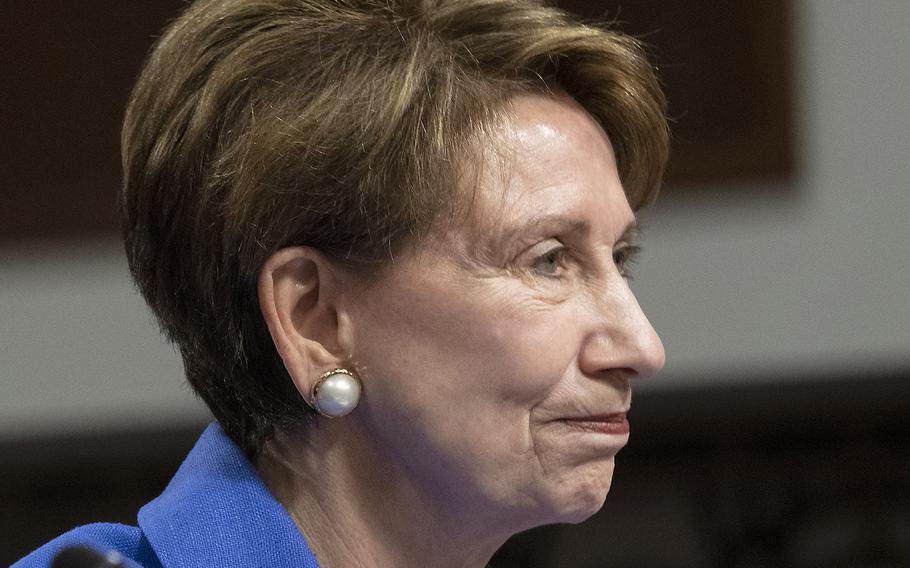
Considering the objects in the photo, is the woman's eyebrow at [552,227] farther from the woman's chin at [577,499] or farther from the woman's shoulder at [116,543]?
the woman's shoulder at [116,543]

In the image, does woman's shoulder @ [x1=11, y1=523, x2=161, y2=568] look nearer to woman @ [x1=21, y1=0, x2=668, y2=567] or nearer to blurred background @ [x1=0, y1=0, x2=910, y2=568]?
woman @ [x1=21, y1=0, x2=668, y2=567]

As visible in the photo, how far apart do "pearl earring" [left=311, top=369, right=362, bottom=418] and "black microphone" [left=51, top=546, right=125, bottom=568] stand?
0.50 meters

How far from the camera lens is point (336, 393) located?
1.63 m

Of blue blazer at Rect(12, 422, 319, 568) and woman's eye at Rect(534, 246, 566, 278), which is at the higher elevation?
woman's eye at Rect(534, 246, 566, 278)

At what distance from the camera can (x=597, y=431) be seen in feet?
5.44

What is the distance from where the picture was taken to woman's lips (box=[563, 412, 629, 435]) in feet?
5.41

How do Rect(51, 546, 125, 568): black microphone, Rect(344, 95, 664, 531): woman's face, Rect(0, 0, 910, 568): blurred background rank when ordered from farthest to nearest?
Rect(0, 0, 910, 568): blurred background, Rect(344, 95, 664, 531): woman's face, Rect(51, 546, 125, 568): black microphone

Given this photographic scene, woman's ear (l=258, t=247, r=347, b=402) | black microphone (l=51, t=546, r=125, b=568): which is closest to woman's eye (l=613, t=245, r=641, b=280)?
woman's ear (l=258, t=247, r=347, b=402)

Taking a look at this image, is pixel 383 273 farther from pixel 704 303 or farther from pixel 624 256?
pixel 704 303

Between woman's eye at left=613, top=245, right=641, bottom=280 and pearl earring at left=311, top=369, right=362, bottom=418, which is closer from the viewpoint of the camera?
pearl earring at left=311, top=369, right=362, bottom=418

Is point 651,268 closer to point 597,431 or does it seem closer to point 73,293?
point 73,293

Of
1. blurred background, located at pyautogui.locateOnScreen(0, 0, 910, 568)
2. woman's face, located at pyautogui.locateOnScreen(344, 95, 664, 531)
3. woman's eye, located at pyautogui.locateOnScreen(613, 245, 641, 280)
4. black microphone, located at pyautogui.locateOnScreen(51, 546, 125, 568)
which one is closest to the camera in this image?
black microphone, located at pyautogui.locateOnScreen(51, 546, 125, 568)

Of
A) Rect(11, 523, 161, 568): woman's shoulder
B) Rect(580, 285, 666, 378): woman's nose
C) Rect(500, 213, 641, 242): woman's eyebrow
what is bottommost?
Rect(11, 523, 161, 568): woman's shoulder

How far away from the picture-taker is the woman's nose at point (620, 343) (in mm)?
1631
